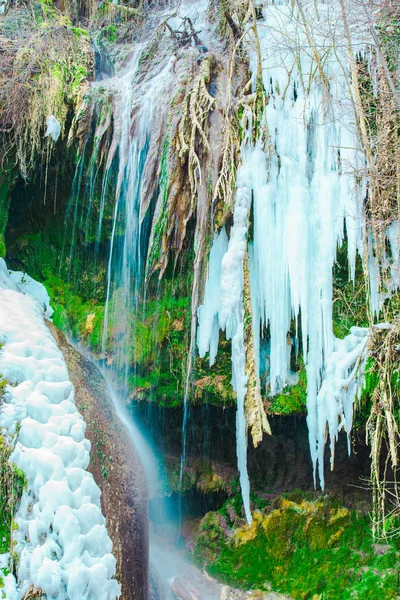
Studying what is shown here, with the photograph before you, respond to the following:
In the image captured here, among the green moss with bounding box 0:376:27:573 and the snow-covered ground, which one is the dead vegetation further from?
the green moss with bounding box 0:376:27:573

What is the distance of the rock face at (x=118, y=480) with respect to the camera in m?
3.71

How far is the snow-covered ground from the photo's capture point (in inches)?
123

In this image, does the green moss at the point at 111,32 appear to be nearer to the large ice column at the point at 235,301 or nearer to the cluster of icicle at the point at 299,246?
the cluster of icicle at the point at 299,246

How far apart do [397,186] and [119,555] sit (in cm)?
374

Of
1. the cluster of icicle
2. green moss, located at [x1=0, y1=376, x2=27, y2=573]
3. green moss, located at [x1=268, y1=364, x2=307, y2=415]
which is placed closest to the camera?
green moss, located at [x1=0, y1=376, x2=27, y2=573]

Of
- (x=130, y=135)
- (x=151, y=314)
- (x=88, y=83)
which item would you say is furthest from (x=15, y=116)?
(x=151, y=314)

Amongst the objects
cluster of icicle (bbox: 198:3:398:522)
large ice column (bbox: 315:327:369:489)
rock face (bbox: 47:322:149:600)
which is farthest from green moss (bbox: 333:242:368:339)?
rock face (bbox: 47:322:149:600)

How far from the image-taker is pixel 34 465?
3.46m

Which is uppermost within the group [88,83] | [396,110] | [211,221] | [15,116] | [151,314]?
[88,83]

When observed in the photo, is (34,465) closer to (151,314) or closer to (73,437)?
(73,437)

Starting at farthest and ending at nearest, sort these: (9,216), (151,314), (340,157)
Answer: (9,216), (151,314), (340,157)

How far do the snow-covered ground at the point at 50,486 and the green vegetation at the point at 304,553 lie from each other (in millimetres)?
2702

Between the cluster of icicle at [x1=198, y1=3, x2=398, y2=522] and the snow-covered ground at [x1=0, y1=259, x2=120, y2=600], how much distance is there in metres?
1.57

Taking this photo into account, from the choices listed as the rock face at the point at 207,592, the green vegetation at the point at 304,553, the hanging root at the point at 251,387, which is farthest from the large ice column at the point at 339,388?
the rock face at the point at 207,592
